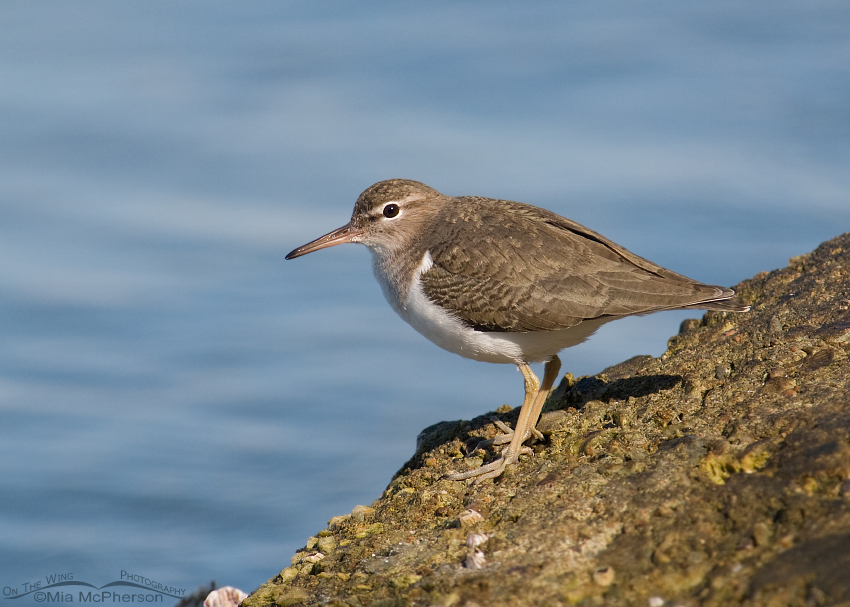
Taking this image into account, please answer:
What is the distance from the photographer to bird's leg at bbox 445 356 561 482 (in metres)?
6.23

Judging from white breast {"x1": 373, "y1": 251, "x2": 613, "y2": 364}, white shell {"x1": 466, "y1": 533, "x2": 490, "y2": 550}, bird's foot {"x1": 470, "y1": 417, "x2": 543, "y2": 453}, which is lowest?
white shell {"x1": 466, "y1": 533, "x2": 490, "y2": 550}

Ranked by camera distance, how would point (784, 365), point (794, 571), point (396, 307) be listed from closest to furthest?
point (794, 571) → point (784, 365) → point (396, 307)

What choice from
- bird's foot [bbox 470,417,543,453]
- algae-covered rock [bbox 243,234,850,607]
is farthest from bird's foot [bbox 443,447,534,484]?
bird's foot [bbox 470,417,543,453]

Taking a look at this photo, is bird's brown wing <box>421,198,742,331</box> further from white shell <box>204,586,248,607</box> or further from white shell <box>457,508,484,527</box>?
white shell <box>204,586,248,607</box>

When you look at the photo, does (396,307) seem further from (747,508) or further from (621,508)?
(747,508)

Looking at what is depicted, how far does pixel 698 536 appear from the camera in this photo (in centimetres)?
432

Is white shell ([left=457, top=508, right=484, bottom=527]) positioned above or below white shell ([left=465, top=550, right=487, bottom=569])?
above

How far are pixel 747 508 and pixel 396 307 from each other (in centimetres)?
376

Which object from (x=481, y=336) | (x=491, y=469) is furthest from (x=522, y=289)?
(x=491, y=469)

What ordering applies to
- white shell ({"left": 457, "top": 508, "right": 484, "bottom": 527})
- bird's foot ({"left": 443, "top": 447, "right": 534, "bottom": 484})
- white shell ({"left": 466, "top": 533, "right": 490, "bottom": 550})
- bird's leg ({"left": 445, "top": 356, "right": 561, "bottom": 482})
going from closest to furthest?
white shell ({"left": 466, "top": 533, "right": 490, "bottom": 550}) < white shell ({"left": 457, "top": 508, "right": 484, "bottom": 527}) < bird's foot ({"left": 443, "top": 447, "right": 534, "bottom": 484}) < bird's leg ({"left": 445, "top": 356, "right": 561, "bottom": 482})

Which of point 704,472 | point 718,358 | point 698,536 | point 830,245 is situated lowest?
point 698,536

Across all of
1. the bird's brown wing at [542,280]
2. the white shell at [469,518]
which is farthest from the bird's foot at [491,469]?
the bird's brown wing at [542,280]

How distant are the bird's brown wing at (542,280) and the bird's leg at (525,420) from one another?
1.95 feet

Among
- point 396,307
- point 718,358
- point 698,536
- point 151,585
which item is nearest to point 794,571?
A: point 698,536
